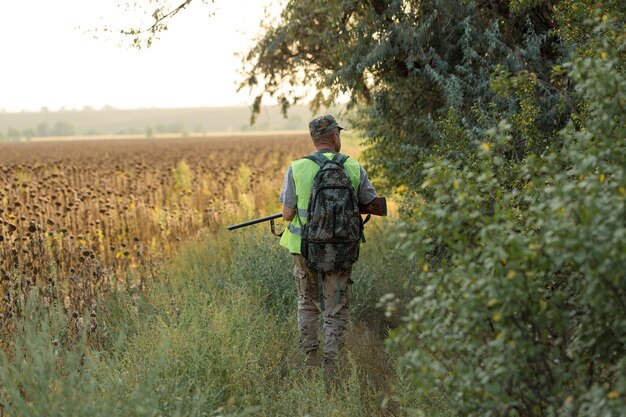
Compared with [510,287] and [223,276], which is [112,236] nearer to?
[223,276]

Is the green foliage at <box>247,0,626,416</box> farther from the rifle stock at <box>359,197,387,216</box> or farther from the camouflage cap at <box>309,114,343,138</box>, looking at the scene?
the camouflage cap at <box>309,114,343,138</box>

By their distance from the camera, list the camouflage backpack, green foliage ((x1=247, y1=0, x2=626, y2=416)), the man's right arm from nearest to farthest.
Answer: green foliage ((x1=247, y1=0, x2=626, y2=416)), the camouflage backpack, the man's right arm

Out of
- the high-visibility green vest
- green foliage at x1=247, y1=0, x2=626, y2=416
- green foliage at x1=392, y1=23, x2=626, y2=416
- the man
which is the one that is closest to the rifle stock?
the man

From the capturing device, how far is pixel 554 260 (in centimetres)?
306

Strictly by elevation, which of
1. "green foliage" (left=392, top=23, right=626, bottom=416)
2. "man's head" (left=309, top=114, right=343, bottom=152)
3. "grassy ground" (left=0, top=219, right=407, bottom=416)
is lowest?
"grassy ground" (left=0, top=219, right=407, bottom=416)

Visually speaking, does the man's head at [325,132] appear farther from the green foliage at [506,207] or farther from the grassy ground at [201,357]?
the grassy ground at [201,357]

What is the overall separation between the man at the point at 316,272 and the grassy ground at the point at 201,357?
0.60 ft

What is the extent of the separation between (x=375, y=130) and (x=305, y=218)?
15.6ft

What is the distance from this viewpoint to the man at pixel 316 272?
5.56 m

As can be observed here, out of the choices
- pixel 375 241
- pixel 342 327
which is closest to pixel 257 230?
pixel 375 241

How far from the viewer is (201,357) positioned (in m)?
5.12

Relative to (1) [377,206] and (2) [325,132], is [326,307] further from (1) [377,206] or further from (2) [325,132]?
(2) [325,132]

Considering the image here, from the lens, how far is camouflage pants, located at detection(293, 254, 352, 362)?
5727mm

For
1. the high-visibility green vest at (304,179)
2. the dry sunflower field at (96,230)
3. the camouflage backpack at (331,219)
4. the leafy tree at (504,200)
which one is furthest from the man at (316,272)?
the dry sunflower field at (96,230)
